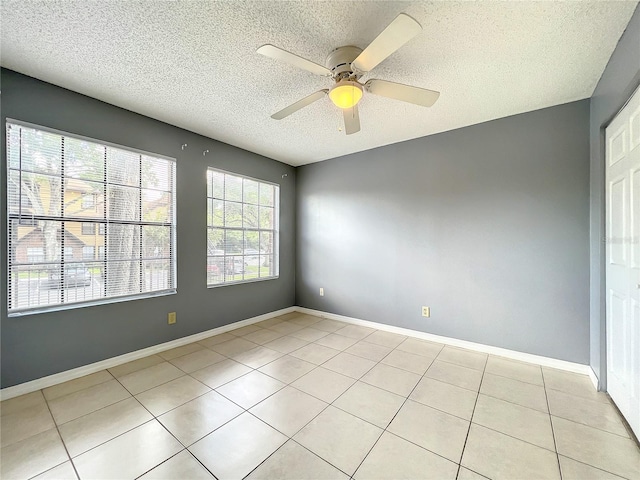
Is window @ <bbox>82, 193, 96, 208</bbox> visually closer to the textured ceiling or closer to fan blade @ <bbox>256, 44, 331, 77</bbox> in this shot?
the textured ceiling

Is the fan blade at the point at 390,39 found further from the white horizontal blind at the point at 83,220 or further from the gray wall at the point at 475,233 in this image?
the white horizontal blind at the point at 83,220

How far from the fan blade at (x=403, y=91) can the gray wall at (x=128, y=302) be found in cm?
237

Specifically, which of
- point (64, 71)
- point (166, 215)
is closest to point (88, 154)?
point (64, 71)

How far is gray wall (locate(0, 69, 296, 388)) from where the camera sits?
207 cm

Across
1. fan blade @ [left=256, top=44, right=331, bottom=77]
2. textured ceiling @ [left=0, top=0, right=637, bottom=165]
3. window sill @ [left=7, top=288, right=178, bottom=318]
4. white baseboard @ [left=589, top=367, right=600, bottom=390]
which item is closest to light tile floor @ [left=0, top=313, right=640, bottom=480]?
white baseboard @ [left=589, top=367, right=600, bottom=390]

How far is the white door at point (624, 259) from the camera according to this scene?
5.26 feet

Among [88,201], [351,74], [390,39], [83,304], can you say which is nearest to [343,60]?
[351,74]

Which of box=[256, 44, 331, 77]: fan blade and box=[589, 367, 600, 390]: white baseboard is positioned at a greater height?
box=[256, 44, 331, 77]: fan blade

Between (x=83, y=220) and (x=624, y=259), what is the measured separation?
4.29m

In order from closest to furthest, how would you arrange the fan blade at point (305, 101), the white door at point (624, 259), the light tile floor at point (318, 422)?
the light tile floor at point (318, 422)
the white door at point (624, 259)
the fan blade at point (305, 101)

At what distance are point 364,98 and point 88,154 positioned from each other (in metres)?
2.63

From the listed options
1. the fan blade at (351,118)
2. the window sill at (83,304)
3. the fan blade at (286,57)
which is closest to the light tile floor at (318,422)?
the window sill at (83,304)

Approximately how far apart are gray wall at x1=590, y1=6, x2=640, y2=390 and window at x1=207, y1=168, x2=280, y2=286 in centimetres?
373

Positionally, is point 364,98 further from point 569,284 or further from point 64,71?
point 569,284
